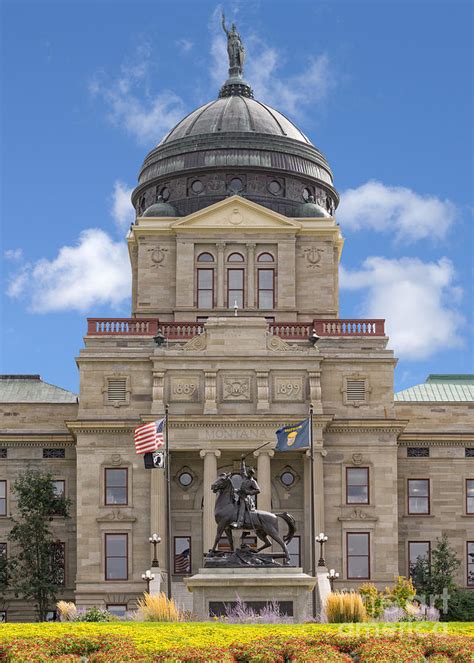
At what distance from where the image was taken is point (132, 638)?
3338 centimetres

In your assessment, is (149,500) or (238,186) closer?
(149,500)

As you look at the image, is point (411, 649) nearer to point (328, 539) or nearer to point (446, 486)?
point (328, 539)

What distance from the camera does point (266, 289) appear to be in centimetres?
7581

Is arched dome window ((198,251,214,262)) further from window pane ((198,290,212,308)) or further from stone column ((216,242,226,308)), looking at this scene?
window pane ((198,290,212,308))

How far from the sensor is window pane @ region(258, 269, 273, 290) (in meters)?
75.8

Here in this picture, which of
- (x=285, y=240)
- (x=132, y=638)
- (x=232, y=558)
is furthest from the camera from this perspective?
(x=285, y=240)

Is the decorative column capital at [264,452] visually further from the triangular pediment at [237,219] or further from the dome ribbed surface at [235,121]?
the dome ribbed surface at [235,121]

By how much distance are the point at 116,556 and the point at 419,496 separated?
15.1 metres

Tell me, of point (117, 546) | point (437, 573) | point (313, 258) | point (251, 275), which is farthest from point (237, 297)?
point (437, 573)

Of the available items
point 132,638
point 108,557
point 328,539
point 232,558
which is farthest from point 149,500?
point 132,638

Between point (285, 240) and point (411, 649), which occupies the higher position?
point (285, 240)

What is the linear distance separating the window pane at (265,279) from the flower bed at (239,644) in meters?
41.2

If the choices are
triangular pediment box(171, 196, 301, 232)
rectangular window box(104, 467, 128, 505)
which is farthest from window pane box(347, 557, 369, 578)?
triangular pediment box(171, 196, 301, 232)

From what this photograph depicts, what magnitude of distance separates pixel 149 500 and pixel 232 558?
2028cm
